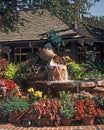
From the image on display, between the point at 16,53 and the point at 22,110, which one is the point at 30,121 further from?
the point at 16,53

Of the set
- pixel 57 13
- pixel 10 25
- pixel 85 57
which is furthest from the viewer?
pixel 85 57

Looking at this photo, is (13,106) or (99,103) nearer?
(13,106)

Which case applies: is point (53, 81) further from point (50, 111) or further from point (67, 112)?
point (67, 112)

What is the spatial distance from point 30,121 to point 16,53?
2153cm

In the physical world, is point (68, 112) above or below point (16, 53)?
above

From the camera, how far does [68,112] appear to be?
10000mm

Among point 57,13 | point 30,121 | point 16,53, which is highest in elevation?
point 57,13

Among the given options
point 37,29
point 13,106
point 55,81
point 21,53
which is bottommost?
point 21,53

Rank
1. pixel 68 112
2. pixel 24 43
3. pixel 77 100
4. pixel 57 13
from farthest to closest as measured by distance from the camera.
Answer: pixel 24 43, pixel 57 13, pixel 77 100, pixel 68 112

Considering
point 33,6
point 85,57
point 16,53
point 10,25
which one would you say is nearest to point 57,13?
point 33,6

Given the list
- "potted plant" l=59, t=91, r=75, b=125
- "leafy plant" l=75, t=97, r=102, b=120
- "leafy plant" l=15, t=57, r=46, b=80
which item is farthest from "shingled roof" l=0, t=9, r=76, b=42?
"potted plant" l=59, t=91, r=75, b=125

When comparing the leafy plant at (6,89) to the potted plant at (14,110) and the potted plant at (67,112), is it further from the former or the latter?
the potted plant at (67,112)

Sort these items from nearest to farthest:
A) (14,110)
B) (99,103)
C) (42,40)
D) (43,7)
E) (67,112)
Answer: (67,112) → (14,110) → (99,103) → (43,7) → (42,40)

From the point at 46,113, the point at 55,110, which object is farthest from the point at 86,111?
the point at 46,113
